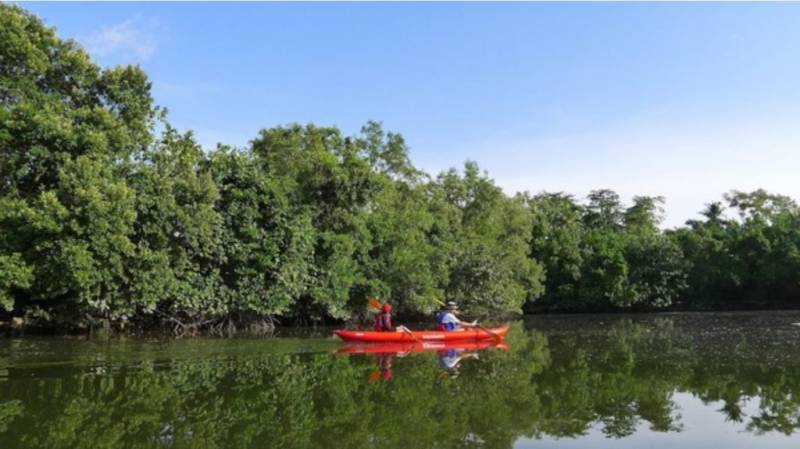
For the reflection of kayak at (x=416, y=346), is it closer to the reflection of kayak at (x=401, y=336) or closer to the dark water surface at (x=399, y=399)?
the reflection of kayak at (x=401, y=336)

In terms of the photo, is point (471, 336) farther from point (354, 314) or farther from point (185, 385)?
point (354, 314)

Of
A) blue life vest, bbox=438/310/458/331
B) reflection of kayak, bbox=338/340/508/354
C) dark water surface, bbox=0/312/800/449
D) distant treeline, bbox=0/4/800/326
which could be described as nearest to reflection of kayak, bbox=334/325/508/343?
reflection of kayak, bbox=338/340/508/354

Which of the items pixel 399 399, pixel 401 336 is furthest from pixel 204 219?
pixel 399 399

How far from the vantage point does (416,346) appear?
17.0 meters

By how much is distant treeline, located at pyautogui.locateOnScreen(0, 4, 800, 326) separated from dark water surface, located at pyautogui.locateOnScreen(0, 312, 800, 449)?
14.3 feet

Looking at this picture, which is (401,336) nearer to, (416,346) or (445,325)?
(416,346)

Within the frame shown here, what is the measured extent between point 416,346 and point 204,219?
29.8 feet

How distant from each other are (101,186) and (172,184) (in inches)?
110

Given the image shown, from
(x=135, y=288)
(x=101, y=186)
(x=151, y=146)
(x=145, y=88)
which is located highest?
(x=145, y=88)

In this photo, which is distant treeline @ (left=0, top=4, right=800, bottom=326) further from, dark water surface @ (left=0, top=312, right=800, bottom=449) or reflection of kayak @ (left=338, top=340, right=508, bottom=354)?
reflection of kayak @ (left=338, top=340, right=508, bottom=354)

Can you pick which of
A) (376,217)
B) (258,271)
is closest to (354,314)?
Result: (376,217)

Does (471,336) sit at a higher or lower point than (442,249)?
lower

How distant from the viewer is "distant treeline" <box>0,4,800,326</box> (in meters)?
19.2

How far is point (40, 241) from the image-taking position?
1855cm
